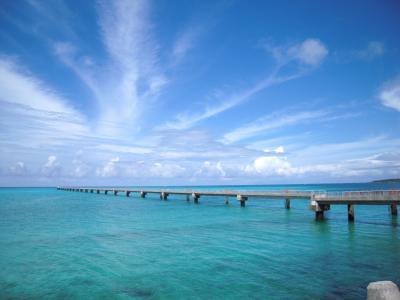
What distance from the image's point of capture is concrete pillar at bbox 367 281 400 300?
4023 millimetres

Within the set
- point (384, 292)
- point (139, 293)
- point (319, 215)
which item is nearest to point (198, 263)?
point (139, 293)

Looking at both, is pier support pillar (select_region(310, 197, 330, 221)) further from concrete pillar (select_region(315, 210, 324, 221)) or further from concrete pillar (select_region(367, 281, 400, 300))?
concrete pillar (select_region(367, 281, 400, 300))

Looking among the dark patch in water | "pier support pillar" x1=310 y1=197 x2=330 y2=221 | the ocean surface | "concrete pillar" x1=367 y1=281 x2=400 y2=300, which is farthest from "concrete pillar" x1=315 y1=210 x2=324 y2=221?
"concrete pillar" x1=367 y1=281 x2=400 y2=300

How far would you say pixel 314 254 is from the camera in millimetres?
16938

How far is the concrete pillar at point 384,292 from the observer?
4.02 m

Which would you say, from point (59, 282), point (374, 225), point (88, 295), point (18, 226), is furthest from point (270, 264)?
point (18, 226)

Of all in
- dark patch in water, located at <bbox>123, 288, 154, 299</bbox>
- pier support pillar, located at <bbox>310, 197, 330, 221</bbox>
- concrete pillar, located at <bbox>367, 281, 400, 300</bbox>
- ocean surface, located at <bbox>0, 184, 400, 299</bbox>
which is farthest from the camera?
pier support pillar, located at <bbox>310, 197, 330, 221</bbox>

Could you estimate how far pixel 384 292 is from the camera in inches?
159

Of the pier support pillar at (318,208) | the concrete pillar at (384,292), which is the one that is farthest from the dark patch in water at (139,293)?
the pier support pillar at (318,208)

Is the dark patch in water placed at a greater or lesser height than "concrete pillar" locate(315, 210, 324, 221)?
lesser

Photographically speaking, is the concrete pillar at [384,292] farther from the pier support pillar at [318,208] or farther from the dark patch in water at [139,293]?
the pier support pillar at [318,208]

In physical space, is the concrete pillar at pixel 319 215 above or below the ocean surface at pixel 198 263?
above

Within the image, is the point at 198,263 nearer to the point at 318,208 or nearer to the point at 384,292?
the point at 384,292

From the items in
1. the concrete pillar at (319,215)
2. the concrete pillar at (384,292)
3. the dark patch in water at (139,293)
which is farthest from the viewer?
the concrete pillar at (319,215)
